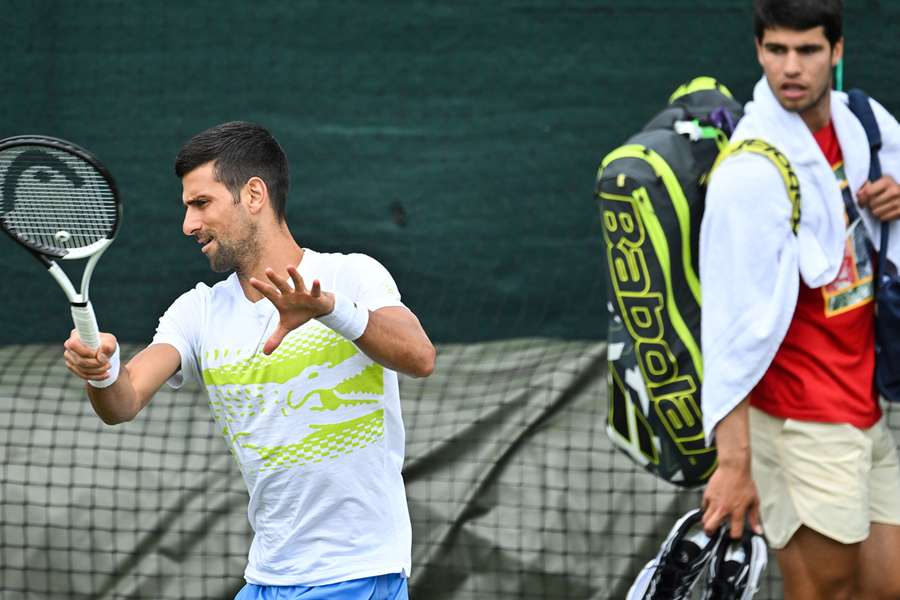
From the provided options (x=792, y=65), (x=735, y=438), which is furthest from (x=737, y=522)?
(x=792, y=65)

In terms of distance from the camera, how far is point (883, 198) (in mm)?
3775

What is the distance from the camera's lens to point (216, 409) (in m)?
3.40

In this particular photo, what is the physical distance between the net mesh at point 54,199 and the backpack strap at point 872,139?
6.08ft

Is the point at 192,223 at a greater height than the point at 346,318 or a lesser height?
greater

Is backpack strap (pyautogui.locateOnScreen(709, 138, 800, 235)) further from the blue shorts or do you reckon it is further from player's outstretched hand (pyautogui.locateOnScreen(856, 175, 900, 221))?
the blue shorts

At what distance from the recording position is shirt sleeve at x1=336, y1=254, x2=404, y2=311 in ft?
10.6

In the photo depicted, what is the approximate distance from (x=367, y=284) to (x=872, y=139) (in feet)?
4.63

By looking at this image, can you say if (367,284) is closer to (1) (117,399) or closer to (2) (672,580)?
Result: (1) (117,399)

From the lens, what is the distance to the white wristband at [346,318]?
2965mm

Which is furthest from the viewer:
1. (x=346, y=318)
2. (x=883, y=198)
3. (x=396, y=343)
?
(x=883, y=198)

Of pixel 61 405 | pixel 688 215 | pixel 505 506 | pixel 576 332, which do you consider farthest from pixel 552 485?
pixel 61 405

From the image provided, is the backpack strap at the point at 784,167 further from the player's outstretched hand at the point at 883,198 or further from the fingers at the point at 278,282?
the fingers at the point at 278,282

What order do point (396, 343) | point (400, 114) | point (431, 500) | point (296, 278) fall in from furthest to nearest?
point (400, 114) → point (431, 500) → point (396, 343) → point (296, 278)

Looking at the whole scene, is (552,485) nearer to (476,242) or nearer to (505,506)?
(505,506)
